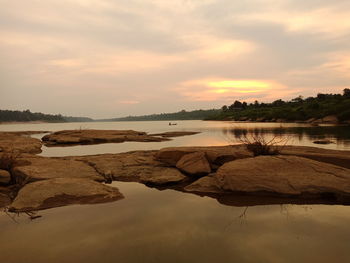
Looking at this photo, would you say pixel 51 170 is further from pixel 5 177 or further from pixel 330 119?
pixel 330 119

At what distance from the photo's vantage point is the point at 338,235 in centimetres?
509

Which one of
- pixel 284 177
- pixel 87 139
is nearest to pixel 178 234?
pixel 284 177

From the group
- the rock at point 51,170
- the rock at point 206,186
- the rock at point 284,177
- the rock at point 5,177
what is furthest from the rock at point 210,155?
the rock at point 5,177

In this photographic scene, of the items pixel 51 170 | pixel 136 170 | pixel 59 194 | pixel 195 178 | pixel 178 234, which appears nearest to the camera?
pixel 178 234

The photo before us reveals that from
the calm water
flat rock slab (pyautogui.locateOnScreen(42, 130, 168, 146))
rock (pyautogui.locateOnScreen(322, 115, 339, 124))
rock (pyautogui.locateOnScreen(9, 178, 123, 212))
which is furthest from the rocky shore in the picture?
rock (pyautogui.locateOnScreen(322, 115, 339, 124))

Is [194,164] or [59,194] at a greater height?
[194,164]

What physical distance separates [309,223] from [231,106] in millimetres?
163849

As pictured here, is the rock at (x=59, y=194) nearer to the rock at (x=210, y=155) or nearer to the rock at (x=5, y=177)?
the rock at (x=5, y=177)

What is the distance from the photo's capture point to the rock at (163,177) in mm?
9383

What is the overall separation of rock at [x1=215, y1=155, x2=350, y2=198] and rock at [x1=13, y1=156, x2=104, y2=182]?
455 centimetres

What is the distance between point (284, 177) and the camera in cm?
805

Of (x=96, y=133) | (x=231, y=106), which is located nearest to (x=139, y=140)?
(x=96, y=133)

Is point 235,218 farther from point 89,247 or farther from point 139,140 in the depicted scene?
point 139,140

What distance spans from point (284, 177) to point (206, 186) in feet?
7.42
